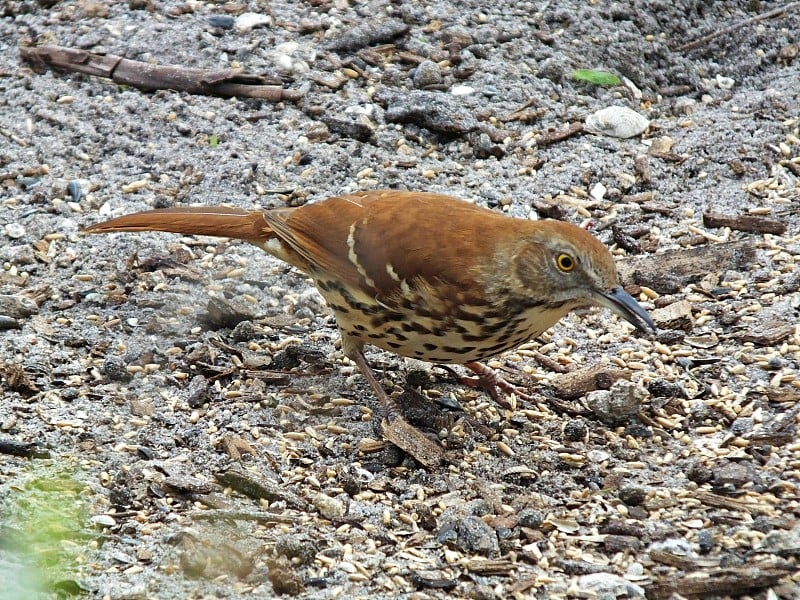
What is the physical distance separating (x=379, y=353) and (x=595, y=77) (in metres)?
2.51

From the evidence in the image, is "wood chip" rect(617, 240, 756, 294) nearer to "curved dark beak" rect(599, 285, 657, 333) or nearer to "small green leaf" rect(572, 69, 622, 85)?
"curved dark beak" rect(599, 285, 657, 333)

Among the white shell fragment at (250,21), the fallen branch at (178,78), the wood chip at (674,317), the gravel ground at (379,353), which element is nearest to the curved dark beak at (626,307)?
the gravel ground at (379,353)

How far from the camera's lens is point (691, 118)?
21.6 ft

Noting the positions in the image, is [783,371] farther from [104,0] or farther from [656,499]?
[104,0]

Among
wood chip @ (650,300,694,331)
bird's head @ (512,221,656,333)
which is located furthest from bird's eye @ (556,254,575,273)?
wood chip @ (650,300,694,331)

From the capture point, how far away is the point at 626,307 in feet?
13.7

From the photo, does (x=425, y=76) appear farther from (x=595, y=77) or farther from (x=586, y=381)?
(x=586, y=381)

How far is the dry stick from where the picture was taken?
7094 millimetres

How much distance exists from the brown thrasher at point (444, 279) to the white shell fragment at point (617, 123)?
1.99 m

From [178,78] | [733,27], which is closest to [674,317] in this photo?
[733,27]

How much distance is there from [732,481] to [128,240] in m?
3.19

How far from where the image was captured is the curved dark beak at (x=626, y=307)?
4164 mm

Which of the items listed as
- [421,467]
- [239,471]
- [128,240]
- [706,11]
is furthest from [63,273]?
[706,11]

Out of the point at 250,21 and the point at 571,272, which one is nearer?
the point at 571,272
